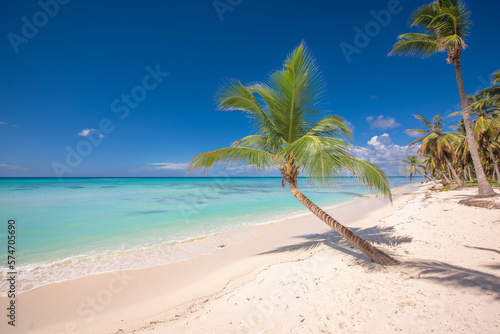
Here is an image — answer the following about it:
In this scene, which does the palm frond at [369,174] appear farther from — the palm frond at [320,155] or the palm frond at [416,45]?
the palm frond at [416,45]

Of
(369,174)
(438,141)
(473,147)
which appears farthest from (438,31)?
(438,141)

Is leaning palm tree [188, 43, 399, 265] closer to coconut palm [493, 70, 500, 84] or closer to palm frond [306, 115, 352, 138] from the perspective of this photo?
palm frond [306, 115, 352, 138]

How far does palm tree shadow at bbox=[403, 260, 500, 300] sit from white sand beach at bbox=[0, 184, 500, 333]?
1 centimetres

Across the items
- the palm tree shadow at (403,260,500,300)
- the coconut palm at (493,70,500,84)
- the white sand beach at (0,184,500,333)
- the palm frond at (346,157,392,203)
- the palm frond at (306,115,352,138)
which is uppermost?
the coconut palm at (493,70,500,84)

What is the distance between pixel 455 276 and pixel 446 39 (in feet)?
35.4

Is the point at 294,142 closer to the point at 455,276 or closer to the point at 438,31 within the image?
the point at 455,276

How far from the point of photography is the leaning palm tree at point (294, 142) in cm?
337

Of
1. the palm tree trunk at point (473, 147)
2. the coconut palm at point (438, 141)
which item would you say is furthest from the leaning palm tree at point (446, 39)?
the coconut palm at point (438, 141)

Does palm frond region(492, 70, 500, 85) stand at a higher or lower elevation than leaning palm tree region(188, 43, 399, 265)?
higher

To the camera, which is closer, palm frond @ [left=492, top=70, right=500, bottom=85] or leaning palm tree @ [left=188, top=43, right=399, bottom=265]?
leaning palm tree @ [left=188, top=43, right=399, bottom=265]

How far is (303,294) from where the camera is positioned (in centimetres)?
294

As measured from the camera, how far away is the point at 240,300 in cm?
302

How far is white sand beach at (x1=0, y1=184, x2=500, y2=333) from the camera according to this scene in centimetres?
219

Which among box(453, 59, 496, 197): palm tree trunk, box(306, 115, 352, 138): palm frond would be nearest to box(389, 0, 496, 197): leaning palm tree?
box(453, 59, 496, 197): palm tree trunk
